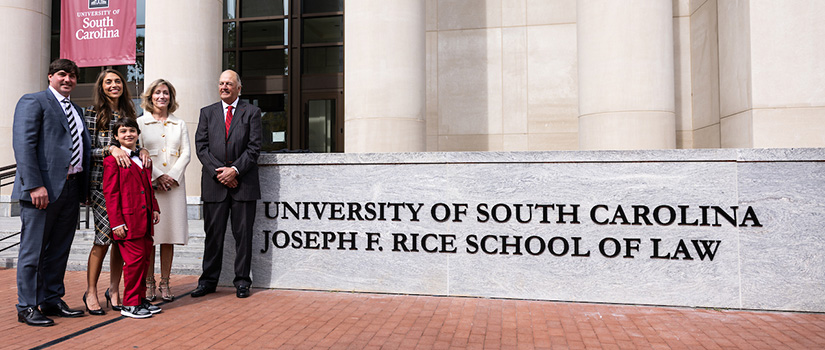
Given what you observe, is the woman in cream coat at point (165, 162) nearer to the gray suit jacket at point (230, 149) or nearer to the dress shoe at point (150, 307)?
the gray suit jacket at point (230, 149)

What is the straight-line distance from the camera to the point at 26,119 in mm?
4219

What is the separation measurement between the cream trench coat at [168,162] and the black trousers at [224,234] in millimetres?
349

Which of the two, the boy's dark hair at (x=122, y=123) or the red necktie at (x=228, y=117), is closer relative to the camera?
the boy's dark hair at (x=122, y=123)

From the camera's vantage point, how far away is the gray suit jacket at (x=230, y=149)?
5.33 m

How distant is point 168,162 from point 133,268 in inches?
43.5

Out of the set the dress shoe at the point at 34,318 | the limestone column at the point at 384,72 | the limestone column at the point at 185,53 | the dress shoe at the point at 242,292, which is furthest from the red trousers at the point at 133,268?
the limestone column at the point at 185,53

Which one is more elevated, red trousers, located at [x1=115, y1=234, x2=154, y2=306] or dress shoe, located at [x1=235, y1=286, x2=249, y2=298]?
red trousers, located at [x1=115, y1=234, x2=154, y2=306]

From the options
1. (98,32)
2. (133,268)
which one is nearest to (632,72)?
(133,268)

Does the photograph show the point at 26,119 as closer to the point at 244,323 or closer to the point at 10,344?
the point at 10,344

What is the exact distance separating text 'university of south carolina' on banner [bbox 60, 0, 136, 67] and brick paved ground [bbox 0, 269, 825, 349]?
7847mm

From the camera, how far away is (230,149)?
5352mm

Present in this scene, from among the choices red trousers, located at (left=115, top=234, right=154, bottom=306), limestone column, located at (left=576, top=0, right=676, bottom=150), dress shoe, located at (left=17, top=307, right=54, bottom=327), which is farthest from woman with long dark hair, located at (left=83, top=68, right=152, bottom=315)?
limestone column, located at (left=576, top=0, right=676, bottom=150)

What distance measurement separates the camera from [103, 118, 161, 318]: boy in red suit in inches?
173

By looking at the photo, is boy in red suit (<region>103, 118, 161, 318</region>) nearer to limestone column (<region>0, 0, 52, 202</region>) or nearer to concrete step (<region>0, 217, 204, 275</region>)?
concrete step (<region>0, 217, 204, 275</region>)
